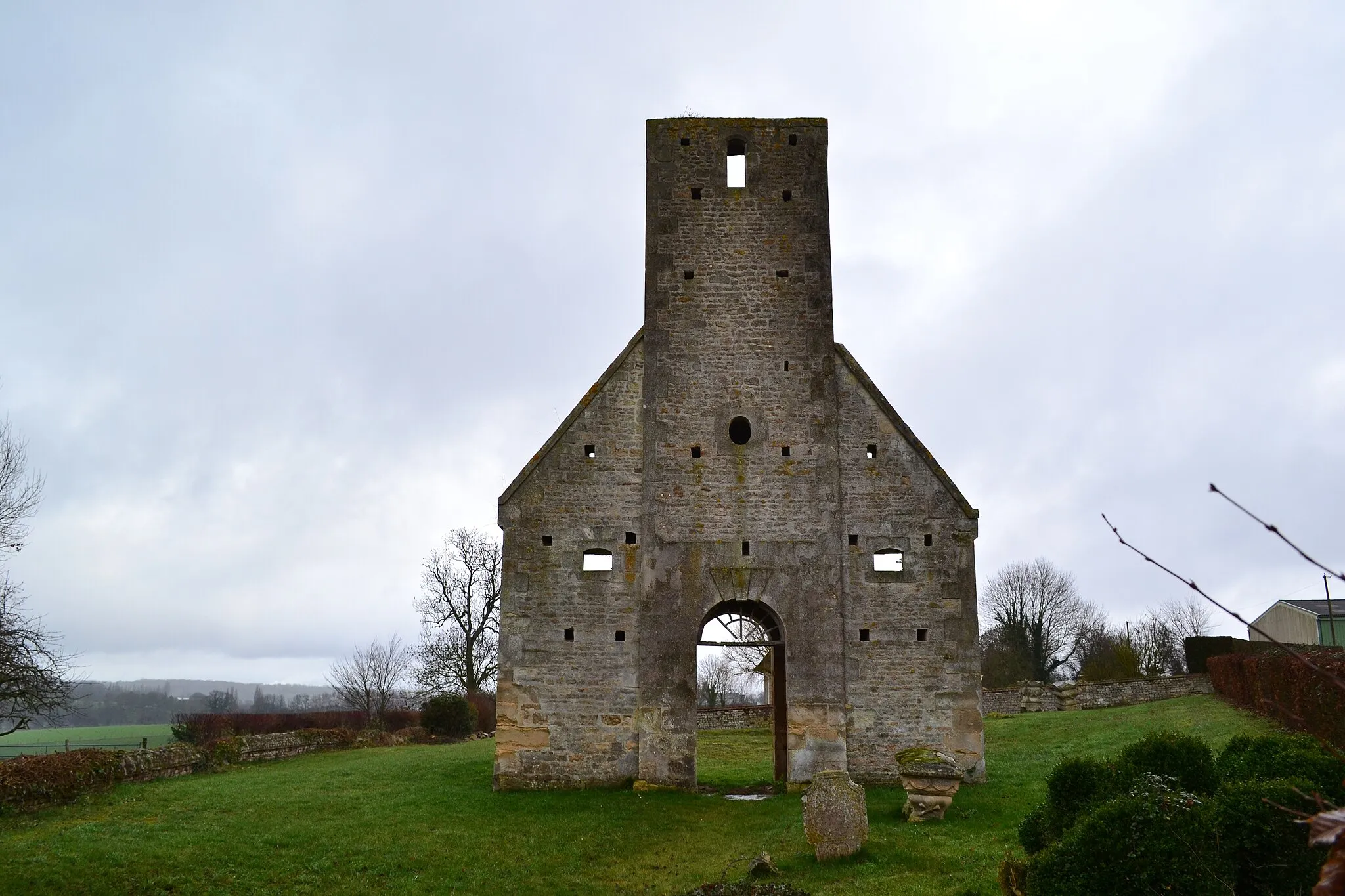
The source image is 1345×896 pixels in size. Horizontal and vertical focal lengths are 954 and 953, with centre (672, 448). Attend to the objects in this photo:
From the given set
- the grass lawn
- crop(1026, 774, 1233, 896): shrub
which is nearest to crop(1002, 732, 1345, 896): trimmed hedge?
crop(1026, 774, 1233, 896): shrub

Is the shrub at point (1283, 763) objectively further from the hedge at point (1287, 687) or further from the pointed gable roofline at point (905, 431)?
the pointed gable roofline at point (905, 431)

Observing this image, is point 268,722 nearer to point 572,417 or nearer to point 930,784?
point 572,417

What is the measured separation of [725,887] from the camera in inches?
431

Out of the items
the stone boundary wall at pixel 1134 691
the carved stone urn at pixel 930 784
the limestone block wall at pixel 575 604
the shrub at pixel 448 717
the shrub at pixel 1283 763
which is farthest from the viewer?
the stone boundary wall at pixel 1134 691

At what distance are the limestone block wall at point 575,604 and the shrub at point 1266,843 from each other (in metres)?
11.6

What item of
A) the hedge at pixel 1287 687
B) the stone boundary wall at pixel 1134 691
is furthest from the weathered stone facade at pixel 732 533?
the stone boundary wall at pixel 1134 691

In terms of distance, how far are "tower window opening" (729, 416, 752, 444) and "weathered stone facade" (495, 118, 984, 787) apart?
51 mm

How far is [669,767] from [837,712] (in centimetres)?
325

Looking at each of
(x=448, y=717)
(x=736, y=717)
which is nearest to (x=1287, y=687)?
(x=736, y=717)

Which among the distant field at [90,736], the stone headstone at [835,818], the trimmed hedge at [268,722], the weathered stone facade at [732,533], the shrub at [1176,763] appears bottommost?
the distant field at [90,736]

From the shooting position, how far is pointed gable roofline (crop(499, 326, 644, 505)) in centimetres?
1855

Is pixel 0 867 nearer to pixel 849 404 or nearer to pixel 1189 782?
pixel 1189 782

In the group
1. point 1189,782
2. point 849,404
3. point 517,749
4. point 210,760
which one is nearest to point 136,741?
point 210,760

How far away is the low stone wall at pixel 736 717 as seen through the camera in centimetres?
3192
